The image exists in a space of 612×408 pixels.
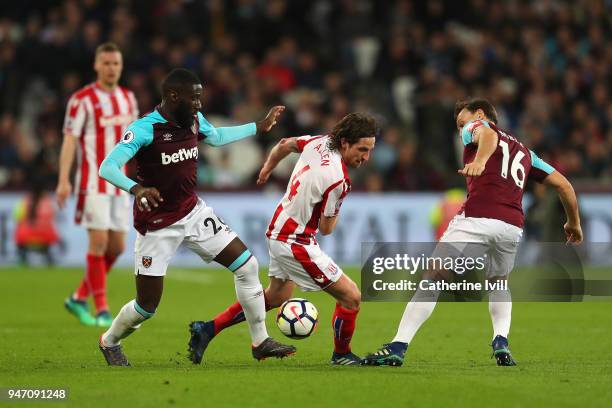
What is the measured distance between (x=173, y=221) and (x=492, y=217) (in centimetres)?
231

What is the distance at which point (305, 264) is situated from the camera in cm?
810

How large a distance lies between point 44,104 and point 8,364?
12429 mm

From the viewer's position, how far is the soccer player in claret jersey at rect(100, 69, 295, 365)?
804 centimetres

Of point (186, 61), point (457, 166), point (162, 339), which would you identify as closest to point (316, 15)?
point (186, 61)

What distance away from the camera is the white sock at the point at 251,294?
8.24 metres

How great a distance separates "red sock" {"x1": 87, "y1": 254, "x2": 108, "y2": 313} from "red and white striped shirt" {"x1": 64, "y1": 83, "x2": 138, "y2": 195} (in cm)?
68

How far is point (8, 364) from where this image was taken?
27.3ft

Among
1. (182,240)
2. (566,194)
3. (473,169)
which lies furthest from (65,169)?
(566,194)

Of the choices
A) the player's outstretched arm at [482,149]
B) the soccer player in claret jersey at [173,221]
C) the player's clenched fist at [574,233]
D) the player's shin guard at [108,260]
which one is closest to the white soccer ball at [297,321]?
the soccer player in claret jersey at [173,221]

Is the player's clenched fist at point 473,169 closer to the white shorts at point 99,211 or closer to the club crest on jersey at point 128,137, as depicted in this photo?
the club crest on jersey at point 128,137

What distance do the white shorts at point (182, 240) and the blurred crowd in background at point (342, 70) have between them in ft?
34.5

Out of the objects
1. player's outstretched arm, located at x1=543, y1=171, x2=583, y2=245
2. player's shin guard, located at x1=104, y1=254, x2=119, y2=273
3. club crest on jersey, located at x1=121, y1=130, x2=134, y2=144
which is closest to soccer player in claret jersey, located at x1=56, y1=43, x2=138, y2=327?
player's shin guard, located at x1=104, y1=254, x2=119, y2=273

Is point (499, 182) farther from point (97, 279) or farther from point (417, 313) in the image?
point (97, 279)

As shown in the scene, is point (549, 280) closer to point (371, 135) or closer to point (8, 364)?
point (371, 135)
